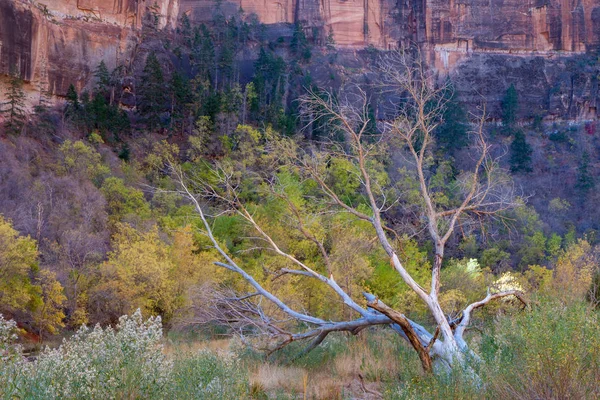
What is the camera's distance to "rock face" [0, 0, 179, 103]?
150 ft

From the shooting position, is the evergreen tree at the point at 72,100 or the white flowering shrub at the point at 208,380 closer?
the white flowering shrub at the point at 208,380

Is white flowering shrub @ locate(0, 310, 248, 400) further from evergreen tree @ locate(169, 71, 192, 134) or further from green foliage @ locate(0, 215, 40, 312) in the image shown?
evergreen tree @ locate(169, 71, 192, 134)

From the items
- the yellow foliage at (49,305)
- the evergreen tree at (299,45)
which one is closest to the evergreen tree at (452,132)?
the evergreen tree at (299,45)

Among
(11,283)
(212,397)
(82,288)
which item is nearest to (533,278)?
(82,288)

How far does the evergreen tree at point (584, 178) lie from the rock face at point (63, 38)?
146 ft

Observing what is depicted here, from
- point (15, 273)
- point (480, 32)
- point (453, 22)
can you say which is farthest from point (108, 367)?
point (480, 32)

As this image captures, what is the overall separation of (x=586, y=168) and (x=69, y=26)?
1951 inches

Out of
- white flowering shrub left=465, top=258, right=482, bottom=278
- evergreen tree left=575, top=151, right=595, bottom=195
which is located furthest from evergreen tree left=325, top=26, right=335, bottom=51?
white flowering shrub left=465, top=258, right=482, bottom=278

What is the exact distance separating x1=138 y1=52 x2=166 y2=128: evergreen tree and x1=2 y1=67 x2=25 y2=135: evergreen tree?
10545 millimetres

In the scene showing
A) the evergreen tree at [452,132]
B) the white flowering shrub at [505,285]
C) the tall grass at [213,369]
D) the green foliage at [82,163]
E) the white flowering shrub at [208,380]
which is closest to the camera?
the tall grass at [213,369]

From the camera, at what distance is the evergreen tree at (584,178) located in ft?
175

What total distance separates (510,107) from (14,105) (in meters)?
51.1

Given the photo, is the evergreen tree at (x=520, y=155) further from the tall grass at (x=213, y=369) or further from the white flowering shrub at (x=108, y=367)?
the white flowering shrub at (x=108, y=367)

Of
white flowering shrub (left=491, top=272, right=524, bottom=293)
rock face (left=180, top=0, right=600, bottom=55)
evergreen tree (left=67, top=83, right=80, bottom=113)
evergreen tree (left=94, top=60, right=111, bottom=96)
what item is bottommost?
white flowering shrub (left=491, top=272, right=524, bottom=293)
